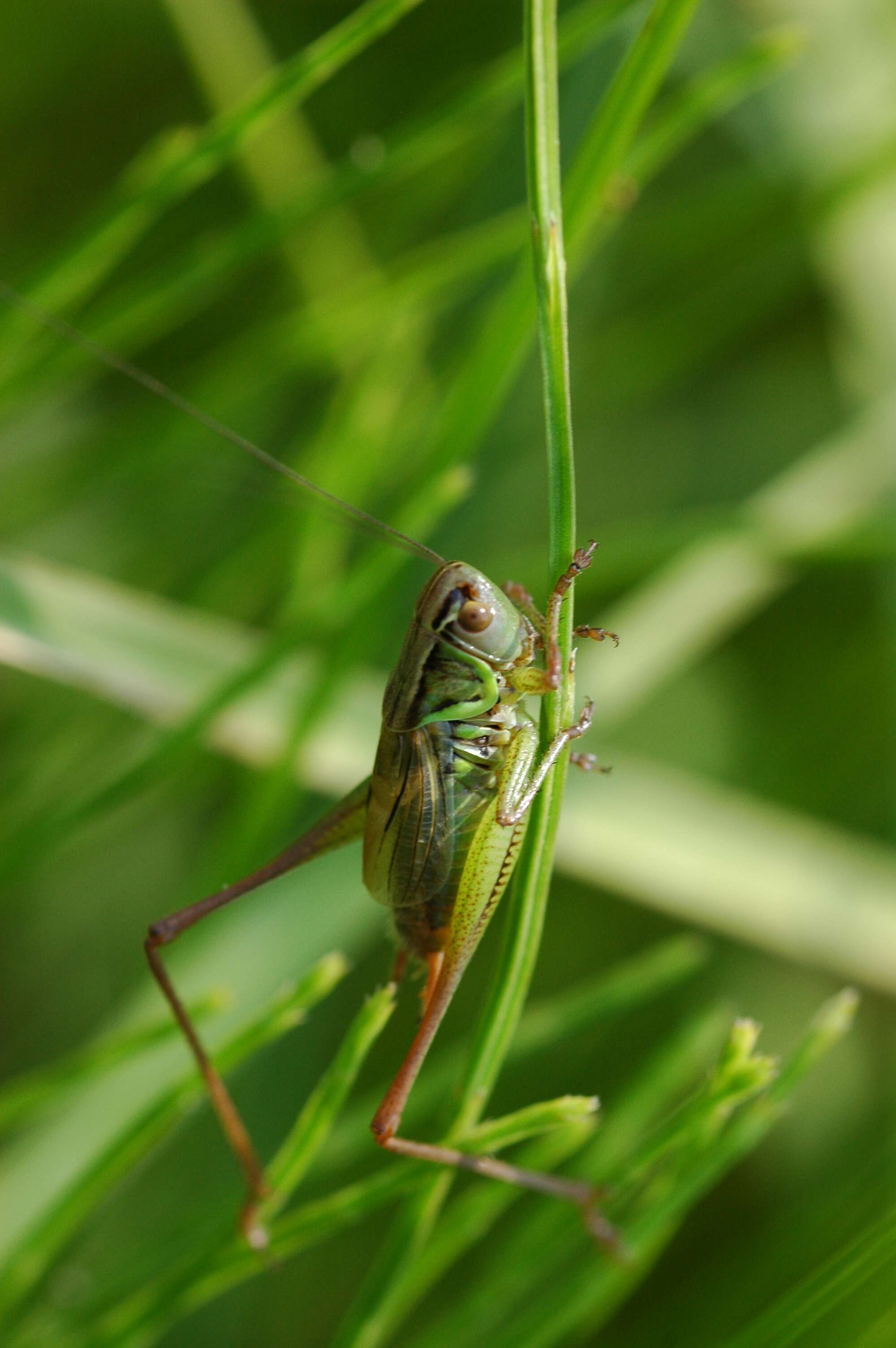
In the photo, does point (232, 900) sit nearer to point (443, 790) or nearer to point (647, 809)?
point (443, 790)

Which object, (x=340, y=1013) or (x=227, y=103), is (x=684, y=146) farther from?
(x=340, y=1013)

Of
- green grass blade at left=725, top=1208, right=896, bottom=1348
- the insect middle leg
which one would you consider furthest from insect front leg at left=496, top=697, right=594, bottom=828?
green grass blade at left=725, top=1208, right=896, bottom=1348

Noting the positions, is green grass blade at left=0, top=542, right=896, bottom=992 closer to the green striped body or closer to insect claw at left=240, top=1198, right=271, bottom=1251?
the green striped body

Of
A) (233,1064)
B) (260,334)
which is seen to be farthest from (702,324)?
(233,1064)

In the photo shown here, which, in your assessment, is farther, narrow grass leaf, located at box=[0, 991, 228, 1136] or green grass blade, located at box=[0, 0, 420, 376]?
narrow grass leaf, located at box=[0, 991, 228, 1136]

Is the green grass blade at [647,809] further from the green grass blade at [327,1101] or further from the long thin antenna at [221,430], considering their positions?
the green grass blade at [327,1101]

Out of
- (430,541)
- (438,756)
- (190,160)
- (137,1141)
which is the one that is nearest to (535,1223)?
(137,1141)

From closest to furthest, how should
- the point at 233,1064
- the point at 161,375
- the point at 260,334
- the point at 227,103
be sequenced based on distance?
the point at 233,1064 → the point at 260,334 → the point at 227,103 → the point at 161,375
